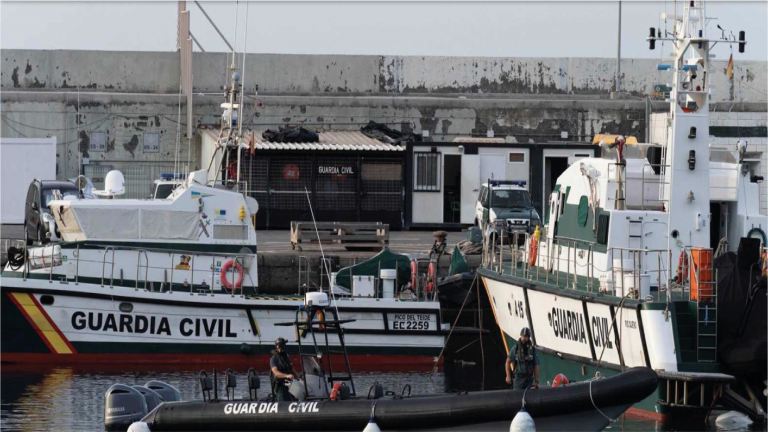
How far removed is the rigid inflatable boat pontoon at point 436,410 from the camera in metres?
14.1

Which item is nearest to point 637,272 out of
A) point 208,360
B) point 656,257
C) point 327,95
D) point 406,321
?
point 656,257

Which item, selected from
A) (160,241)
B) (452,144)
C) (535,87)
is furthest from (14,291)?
(535,87)

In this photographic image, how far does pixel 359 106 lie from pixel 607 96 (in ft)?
27.3

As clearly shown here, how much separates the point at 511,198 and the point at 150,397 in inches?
651

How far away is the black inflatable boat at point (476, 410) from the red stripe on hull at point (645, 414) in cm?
276

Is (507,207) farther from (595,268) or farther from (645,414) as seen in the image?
(645,414)

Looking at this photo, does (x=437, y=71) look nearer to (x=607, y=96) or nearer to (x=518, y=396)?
(x=607, y=96)

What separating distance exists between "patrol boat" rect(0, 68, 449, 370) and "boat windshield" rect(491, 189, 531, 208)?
8443 millimetres

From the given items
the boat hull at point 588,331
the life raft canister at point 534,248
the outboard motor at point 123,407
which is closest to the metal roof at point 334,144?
the life raft canister at point 534,248

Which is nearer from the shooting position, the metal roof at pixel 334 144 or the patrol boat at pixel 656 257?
the patrol boat at pixel 656 257

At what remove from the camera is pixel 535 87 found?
4178 centimetres

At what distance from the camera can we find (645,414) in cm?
1738

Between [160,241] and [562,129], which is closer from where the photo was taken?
[160,241]

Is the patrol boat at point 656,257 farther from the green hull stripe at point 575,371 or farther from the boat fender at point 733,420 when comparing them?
the boat fender at point 733,420
